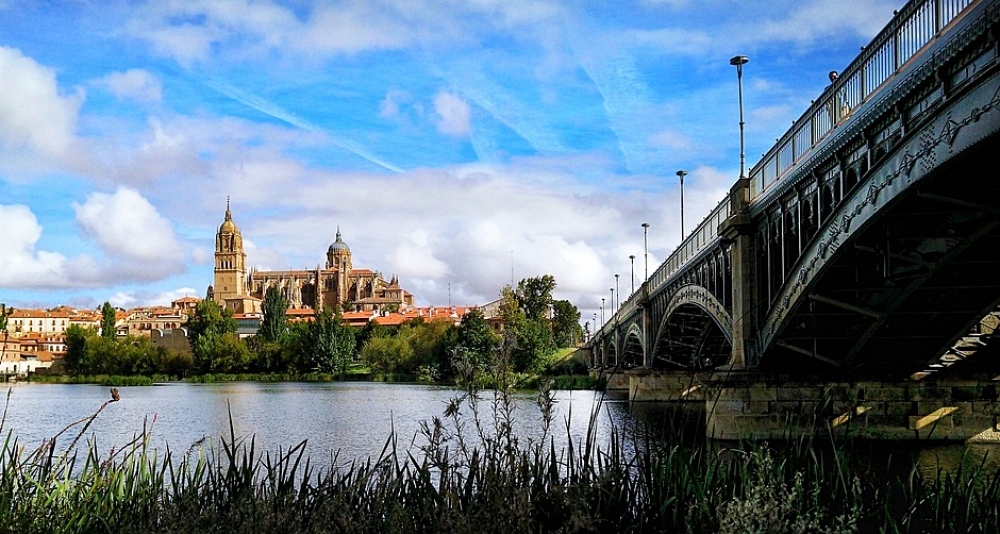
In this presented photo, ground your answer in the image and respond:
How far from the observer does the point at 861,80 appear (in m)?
18.6

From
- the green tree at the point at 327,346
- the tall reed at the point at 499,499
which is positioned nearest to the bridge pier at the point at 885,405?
the tall reed at the point at 499,499

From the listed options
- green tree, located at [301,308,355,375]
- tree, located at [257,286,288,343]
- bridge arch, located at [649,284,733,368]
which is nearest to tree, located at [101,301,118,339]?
tree, located at [257,286,288,343]

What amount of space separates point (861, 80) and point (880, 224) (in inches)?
113

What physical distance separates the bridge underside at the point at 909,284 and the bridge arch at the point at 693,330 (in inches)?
131

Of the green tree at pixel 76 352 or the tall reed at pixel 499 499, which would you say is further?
the green tree at pixel 76 352

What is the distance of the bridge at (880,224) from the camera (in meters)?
14.4

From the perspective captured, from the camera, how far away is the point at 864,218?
54.7 feet

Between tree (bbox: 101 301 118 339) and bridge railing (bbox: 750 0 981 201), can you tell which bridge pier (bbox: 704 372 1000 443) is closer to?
bridge railing (bbox: 750 0 981 201)

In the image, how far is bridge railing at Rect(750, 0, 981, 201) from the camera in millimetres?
16125

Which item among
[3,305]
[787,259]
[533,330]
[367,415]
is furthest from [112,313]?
[3,305]

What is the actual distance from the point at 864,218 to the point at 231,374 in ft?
358

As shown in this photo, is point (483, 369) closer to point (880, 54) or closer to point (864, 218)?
point (864, 218)

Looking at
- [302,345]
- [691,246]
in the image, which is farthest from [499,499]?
[302,345]

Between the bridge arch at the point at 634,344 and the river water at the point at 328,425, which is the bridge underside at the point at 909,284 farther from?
the bridge arch at the point at 634,344
